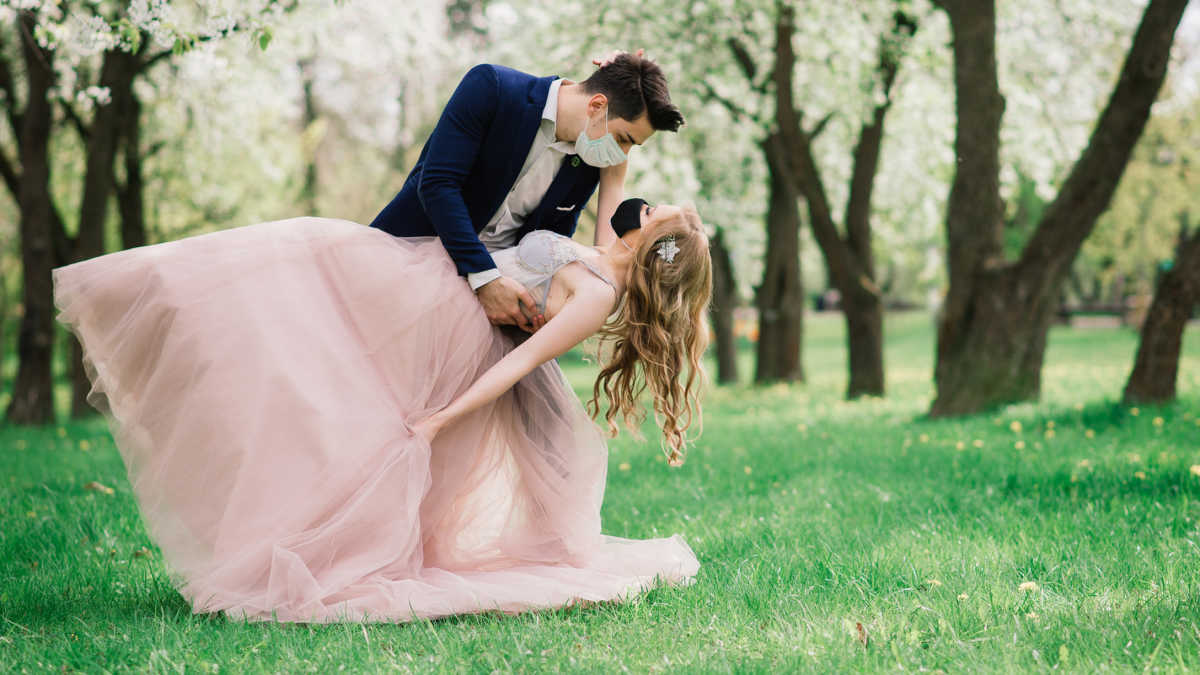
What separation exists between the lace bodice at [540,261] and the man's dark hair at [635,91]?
1.93 ft

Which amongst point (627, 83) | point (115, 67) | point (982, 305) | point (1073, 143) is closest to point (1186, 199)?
point (1073, 143)

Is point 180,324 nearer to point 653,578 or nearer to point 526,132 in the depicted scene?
point 526,132

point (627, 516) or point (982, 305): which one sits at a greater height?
point (982, 305)

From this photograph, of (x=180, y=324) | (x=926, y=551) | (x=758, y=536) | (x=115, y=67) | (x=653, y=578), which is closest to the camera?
(x=180, y=324)

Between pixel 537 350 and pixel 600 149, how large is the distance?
2.95ft

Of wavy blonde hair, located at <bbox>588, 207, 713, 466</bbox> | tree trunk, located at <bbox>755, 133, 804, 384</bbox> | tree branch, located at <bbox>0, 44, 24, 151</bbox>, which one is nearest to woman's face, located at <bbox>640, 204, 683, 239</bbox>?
wavy blonde hair, located at <bbox>588, 207, 713, 466</bbox>

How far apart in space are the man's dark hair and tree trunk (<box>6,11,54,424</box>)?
10232 mm

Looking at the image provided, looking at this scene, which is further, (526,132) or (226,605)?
(526,132)

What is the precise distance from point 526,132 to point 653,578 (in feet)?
6.34

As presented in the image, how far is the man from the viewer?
4.09m

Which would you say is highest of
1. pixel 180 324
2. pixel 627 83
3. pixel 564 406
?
pixel 627 83

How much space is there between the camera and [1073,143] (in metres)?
16.8

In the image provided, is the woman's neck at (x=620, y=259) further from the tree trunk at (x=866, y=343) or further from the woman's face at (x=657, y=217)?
the tree trunk at (x=866, y=343)

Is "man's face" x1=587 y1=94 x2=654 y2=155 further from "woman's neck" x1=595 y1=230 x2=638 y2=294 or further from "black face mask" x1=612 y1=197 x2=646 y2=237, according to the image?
"woman's neck" x1=595 y1=230 x2=638 y2=294
